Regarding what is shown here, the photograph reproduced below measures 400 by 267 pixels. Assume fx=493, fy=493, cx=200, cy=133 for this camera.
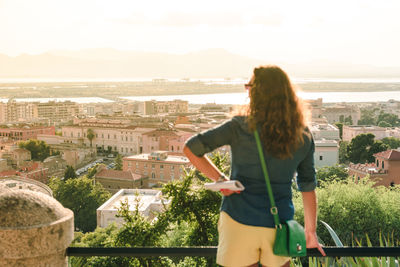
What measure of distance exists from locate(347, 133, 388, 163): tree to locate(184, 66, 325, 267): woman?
98.6ft

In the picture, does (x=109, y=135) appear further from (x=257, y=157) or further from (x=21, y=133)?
(x=257, y=157)

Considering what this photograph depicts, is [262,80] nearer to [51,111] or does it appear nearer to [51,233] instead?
[51,233]

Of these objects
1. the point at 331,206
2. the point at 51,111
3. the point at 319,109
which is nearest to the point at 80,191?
the point at 331,206

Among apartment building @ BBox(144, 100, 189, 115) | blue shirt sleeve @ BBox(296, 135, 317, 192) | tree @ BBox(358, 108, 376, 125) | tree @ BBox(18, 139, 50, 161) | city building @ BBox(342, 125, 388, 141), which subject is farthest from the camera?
Answer: apartment building @ BBox(144, 100, 189, 115)

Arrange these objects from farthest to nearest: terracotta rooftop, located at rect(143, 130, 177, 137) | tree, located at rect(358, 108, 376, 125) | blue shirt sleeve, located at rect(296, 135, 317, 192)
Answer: tree, located at rect(358, 108, 376, 125) → terracotta rooftop, located at rect(143, 130, 177, 137) → blue shirt sleeve, located at rect(296, 135, 317, 192)

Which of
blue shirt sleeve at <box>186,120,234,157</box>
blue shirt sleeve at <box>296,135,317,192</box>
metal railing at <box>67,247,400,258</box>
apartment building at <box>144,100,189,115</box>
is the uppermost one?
blue shirt sleeve at <box>186,120,234,157</box>

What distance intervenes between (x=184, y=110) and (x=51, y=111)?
2249 cm

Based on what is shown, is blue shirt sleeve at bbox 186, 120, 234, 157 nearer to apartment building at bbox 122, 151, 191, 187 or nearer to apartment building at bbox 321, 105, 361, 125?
apartment building at bbox 122, 151, 191, 187

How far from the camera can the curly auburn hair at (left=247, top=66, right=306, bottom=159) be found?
1154mm

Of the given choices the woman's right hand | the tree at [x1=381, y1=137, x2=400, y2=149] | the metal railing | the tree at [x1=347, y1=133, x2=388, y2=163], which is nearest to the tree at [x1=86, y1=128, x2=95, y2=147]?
the tree at [x1=347, y1=133, x2=388, y2=163]

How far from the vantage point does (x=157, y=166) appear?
1236 inches

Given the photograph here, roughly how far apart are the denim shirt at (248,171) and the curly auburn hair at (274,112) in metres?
0.03

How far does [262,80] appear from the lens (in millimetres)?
1168

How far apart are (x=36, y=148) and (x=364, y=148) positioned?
2840 cm
